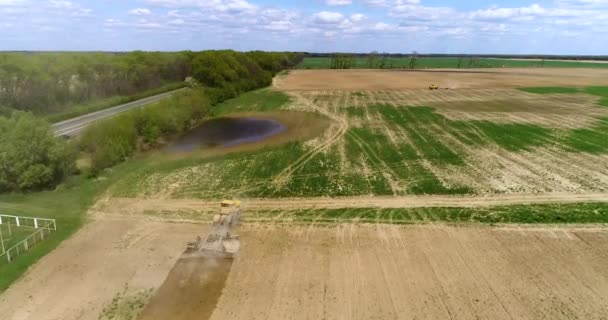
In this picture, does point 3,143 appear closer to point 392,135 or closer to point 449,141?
point 392,135

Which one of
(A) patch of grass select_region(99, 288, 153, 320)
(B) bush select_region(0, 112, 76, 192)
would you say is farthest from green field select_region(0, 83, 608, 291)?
(A) patch of grass select_region(99, 288, 153, 320)

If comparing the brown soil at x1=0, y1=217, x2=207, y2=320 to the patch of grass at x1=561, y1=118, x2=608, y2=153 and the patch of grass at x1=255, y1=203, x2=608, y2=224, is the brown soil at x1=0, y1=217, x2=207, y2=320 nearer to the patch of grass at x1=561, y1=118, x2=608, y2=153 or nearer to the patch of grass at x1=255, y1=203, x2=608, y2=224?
the patch of grass at x1=255, y1=203, x2=608, y2=224

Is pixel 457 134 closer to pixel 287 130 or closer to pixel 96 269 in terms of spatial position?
pixel 287 130

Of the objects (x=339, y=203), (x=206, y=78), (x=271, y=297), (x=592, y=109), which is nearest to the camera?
(x=271, y=297)

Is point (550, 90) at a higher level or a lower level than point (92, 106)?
higher

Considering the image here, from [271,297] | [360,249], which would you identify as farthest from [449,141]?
[271,297]

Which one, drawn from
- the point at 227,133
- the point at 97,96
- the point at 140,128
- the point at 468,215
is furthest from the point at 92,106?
the point at 468,215

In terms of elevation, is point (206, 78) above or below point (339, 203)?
above
